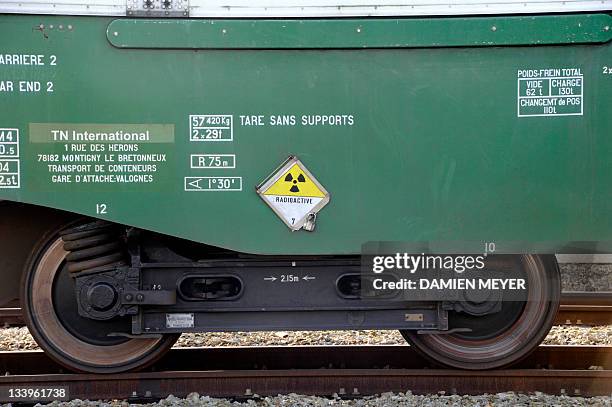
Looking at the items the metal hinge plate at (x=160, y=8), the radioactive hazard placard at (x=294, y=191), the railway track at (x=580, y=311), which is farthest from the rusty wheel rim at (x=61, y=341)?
the railway track at (x=580, y=311)

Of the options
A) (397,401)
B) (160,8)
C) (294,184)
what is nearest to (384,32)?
(294,184)

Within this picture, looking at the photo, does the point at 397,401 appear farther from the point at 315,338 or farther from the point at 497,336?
the point at 315,338

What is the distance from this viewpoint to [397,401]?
15.5ft

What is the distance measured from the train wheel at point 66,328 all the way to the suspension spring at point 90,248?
0.67 feet

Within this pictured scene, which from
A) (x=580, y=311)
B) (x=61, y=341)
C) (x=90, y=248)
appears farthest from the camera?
(x=580, y=311)

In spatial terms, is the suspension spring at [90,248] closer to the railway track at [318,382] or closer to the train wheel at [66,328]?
Result: the train wheel at [66,328]

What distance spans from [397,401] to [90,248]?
219 cm

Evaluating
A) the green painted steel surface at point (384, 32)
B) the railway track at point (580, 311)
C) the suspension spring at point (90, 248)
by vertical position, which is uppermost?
the green painted steel surface at point (384, 32)

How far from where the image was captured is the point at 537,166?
14.3ft

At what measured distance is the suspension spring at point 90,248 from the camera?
4.64 meters

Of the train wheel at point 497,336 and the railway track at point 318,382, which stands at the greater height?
the train wheel at point 497,336

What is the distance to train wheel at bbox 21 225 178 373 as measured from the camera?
15.9ft

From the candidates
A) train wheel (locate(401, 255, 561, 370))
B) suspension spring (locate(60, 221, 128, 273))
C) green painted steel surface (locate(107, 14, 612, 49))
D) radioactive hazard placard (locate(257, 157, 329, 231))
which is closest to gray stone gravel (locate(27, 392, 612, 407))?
train wheel (locate(401, 255, 561, 370))

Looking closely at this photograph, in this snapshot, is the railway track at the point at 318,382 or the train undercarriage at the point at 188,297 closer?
the train undercarriage at the point at 188,297
